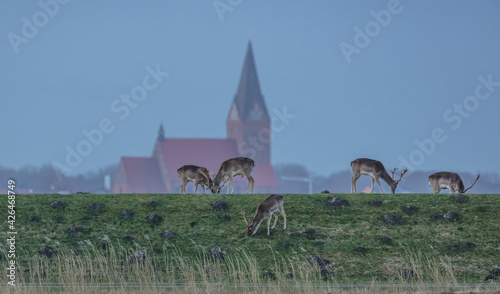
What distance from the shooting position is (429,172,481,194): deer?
47.5 meters

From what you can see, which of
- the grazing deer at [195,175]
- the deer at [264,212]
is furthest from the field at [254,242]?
the grazing deer at [195,175]

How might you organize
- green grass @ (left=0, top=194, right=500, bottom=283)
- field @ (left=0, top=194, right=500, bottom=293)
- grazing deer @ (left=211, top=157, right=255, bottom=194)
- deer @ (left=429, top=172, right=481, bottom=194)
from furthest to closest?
1. deer @ (left=429, top=172, right=481, bottom=194)
2. grazing deer @ (left=211, top=157, right=255, bottom=194)
3. green grass @ (left=0, top=194, right=500, bottom=283)
4. field @ (left=0, top=194, right=500, bottom=293)

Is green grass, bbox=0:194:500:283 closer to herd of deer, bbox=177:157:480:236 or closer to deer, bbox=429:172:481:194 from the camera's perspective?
herd of deer, bbox=177:157:480:236

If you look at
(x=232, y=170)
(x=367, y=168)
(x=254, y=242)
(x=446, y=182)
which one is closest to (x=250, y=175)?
(x=232, y=170)

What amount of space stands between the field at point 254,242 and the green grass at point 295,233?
0.04 m

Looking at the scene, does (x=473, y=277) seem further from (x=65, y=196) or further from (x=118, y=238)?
(x=65, y=196)

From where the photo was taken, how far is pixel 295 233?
3844 centimetres

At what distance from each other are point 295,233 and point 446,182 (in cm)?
1181

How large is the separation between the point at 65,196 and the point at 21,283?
35.5 ft

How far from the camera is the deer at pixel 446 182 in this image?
47.5 metres

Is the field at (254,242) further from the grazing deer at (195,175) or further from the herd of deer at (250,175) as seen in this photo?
the grazing deer at (195,175)

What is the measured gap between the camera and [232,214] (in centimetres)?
4034

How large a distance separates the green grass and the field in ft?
0.14

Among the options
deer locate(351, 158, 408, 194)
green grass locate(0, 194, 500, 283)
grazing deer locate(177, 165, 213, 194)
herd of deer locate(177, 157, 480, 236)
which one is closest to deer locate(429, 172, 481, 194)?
herd of deer locate(177, 157, 480, 236)
